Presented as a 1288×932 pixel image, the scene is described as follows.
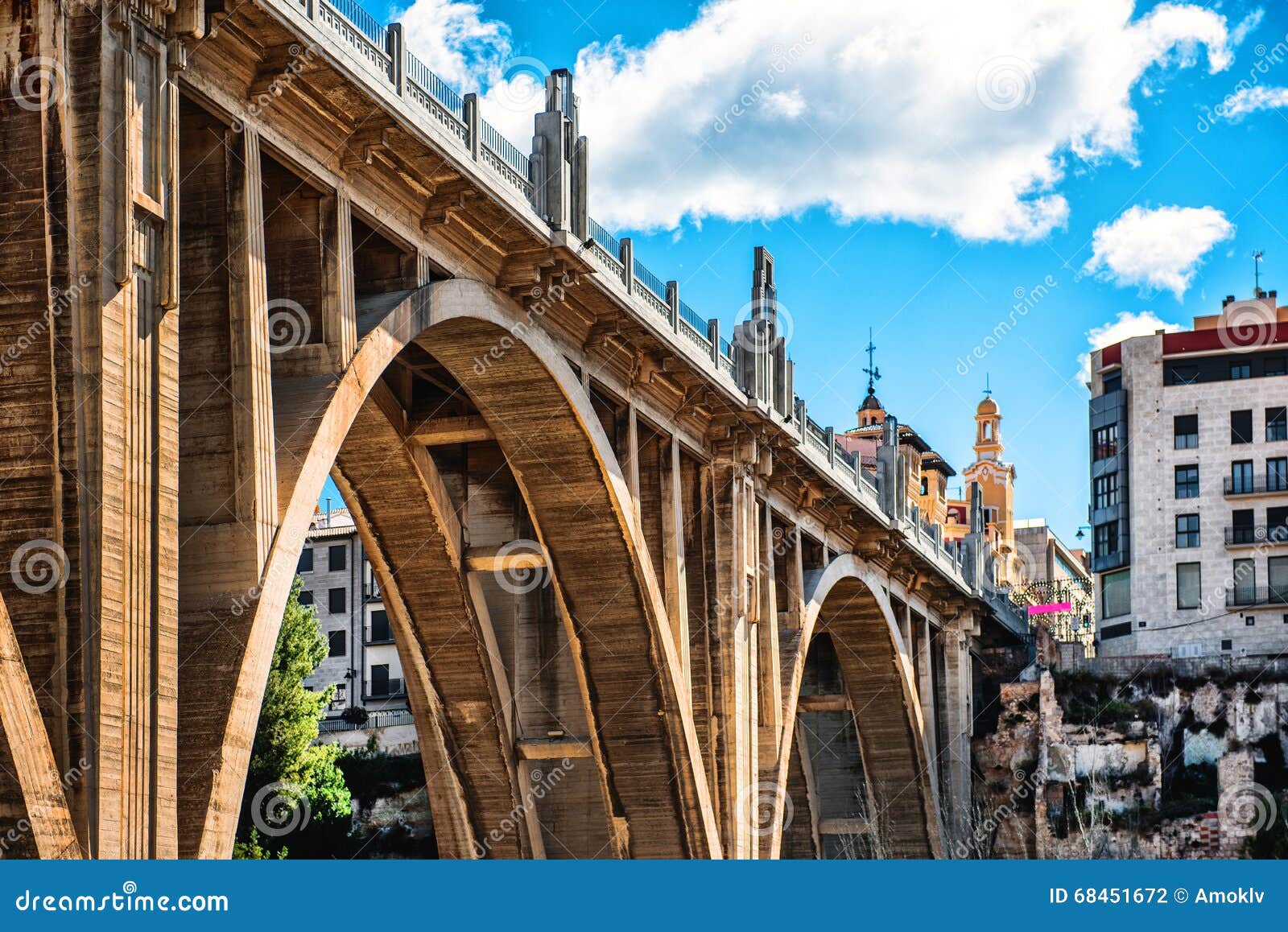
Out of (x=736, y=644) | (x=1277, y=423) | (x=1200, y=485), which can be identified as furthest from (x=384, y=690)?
(x=736, y=644)

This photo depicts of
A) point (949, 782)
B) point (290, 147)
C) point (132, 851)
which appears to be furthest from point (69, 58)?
point (949, 782)

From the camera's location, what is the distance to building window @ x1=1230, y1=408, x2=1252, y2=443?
82.2 metres

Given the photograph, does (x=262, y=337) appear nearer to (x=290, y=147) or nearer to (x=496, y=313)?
(x=290, y=147)

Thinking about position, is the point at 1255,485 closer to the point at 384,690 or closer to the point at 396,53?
the point at 384,690

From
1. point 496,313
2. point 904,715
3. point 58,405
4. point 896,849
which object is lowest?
point 896,849

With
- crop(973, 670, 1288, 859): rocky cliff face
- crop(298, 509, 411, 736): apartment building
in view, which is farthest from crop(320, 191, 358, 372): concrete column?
crop(298, 509, 411, 736): apartment building

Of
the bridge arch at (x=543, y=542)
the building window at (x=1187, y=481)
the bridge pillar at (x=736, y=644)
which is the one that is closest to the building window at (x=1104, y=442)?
the building window at (x=1187, y=481)

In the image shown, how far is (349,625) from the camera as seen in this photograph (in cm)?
9519

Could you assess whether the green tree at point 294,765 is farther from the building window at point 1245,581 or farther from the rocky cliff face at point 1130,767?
the building window at point 1245,581

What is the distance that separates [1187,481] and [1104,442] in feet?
14.0

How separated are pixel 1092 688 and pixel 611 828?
128 ft

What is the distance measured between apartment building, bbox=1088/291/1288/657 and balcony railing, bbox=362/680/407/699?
3278cm

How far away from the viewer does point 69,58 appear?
21.8 meters

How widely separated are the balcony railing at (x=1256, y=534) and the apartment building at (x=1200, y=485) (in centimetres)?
6
